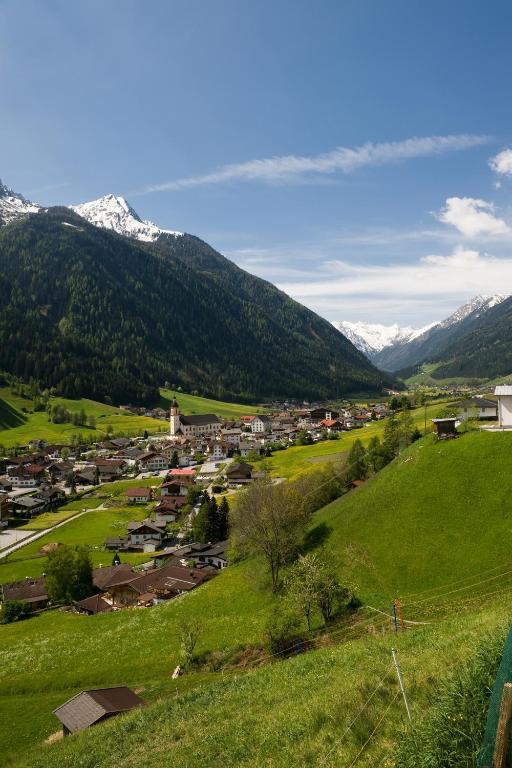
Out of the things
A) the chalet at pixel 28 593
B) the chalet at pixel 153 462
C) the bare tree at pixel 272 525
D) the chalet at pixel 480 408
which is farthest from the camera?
the chalet at pixel 153 462

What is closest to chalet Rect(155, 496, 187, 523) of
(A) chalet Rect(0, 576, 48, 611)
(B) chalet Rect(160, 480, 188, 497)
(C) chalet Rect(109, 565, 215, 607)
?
(B) chalet Rect(160, 480, 188, 497)

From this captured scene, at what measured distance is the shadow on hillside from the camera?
169 feet

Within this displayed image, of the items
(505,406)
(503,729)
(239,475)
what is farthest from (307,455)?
(503,729)

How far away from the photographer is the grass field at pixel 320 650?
17.0 metres

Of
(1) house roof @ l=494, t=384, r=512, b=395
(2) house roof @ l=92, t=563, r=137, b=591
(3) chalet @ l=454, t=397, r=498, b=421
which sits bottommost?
(2) house roof @ l=92, t=563, r=137, b=591

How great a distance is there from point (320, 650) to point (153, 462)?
492ft

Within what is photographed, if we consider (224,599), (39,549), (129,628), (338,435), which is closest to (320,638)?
(224,599)

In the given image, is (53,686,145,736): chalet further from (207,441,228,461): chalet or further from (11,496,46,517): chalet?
(207,441,228,461): chalet

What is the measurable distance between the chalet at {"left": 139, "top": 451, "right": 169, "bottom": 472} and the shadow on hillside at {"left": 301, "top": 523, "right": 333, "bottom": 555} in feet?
412

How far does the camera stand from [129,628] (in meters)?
52.9

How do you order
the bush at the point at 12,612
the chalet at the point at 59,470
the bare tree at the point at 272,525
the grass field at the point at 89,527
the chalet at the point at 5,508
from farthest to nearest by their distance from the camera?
the chalet at the point at 59,470 → the chalet at the point at 5,508 → the grass field at the point at 89,527 → the bush at the point at 12,612 → the bare tree at the point at 272,525

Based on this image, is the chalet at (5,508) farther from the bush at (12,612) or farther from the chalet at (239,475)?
the bush at (12,612)

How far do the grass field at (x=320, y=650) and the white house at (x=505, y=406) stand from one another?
6.32 metres

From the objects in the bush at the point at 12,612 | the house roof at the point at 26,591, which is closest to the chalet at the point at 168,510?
the house roof at the point at 26,591
